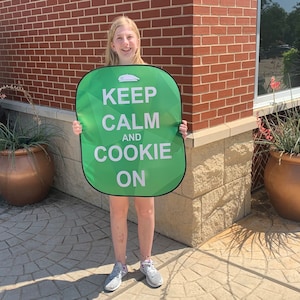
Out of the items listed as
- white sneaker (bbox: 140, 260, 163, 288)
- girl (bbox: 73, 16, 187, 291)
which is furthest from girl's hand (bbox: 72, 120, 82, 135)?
white sneaker (bbox: 140, 260, 163, 288)

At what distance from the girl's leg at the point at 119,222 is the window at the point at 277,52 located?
1862 millimetres

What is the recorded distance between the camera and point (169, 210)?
345 centimetres

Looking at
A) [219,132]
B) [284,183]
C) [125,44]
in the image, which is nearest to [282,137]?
[284,183]

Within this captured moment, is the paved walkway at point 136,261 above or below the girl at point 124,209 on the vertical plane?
below

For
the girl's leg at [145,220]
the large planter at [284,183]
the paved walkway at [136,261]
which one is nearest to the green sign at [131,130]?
the girl's leg at [145,220]

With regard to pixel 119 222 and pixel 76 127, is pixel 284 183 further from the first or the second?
pixel 76 127

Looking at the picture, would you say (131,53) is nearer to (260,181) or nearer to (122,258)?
(122,258)

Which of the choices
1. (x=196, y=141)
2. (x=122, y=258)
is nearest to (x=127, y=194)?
(x=122, y=258)

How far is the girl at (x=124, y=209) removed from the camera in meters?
2.48

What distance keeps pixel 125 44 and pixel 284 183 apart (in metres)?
2.00

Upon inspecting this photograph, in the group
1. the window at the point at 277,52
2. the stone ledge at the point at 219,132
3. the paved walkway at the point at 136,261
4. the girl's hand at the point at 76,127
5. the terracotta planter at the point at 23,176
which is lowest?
the paved walkway at the point at 136,261

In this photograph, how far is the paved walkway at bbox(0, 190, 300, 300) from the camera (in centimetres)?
277

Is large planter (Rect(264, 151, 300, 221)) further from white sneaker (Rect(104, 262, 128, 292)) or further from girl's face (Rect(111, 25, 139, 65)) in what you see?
girl's face (Rect(111, 25, 139, 65))

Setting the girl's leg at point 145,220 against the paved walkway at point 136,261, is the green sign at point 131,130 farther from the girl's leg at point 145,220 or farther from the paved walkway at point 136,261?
the paved walkway at point 136,261
